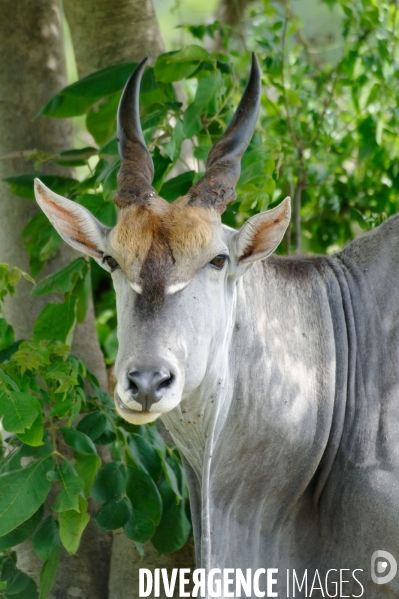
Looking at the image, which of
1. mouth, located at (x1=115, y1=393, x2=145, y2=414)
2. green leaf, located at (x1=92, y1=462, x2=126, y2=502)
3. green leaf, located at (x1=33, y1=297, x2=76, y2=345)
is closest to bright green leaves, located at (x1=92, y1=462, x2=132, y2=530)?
A: green leaf, located at (x1=92, y1=462, x2=126, y2=502)

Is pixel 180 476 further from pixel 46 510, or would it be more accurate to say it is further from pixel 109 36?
pixel 109 36

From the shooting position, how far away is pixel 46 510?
5.61 meters

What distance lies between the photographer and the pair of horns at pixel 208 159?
168 inches

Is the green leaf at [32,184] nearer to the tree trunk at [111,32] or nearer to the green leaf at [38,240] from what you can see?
the green leaf at [38,240]

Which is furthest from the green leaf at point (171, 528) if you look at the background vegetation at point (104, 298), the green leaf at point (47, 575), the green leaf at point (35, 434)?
the green leaf at point (35, 434)

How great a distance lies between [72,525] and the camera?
471 cm

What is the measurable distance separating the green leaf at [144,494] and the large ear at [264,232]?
151cm

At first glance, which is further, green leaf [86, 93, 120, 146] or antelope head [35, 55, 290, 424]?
green leaf [86, 93, 120, 146]

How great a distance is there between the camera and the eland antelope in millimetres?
4055

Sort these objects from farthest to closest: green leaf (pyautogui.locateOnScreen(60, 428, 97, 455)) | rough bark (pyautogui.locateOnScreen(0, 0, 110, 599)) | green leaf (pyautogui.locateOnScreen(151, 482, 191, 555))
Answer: rough bark (pyautogui.locateOnScreen(0, 0, 110, 599))
green leaf (pyautogui.locateOnScreen(151, 482, 191, 555))
green leaf (pyautogui.locateOnScreen(60, 428, 97, 455))

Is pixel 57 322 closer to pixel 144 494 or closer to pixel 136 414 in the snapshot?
pixel 144 494

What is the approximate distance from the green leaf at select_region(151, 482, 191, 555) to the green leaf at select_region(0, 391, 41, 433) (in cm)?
119

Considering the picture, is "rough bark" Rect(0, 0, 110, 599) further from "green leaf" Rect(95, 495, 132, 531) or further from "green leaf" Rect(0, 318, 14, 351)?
"green leaf" Rect(95, 495, 132, 531)

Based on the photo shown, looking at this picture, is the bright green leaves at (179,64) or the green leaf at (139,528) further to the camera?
the bright green leaves at (179,64)
